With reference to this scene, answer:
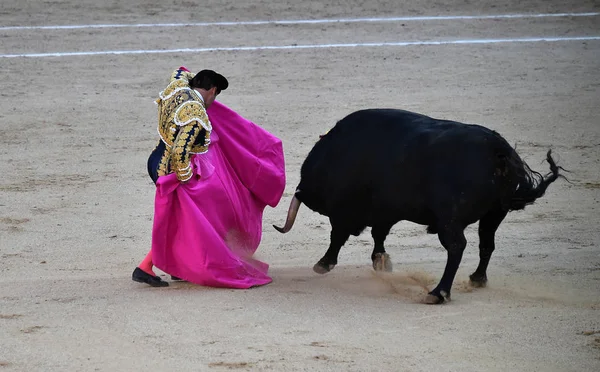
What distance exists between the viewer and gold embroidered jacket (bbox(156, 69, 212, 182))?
5.68 meters

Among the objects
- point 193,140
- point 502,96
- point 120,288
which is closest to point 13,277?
point 120,288

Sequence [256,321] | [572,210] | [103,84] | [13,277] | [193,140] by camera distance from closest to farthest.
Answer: [256,321], [193,140], [13,277], [572,210], [103,84]

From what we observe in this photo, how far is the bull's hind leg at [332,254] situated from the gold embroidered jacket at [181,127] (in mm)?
978

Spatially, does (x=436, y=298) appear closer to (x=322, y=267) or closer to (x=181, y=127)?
(x=322, y=267)

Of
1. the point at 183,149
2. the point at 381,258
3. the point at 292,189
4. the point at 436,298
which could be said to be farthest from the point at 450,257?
the point at 292,189

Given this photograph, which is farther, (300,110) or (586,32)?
(586,32)

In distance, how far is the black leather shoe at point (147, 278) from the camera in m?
5.94

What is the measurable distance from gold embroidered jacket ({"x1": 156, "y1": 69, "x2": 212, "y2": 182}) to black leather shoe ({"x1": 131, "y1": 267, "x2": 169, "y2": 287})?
572mm

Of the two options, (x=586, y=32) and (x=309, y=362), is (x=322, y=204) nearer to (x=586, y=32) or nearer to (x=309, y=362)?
(x=309, y=362)

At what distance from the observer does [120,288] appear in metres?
5.95

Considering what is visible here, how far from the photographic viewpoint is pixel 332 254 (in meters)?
6.25

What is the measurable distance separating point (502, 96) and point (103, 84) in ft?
13.6

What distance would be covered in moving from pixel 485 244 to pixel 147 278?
1907 mm

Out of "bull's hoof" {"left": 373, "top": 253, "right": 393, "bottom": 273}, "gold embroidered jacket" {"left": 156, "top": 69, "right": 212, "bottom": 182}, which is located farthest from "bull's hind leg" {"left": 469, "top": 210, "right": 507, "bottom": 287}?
"gold embroidered jacket" {"left": 156, "top": 69, "right": 212, "bottom": 182}
